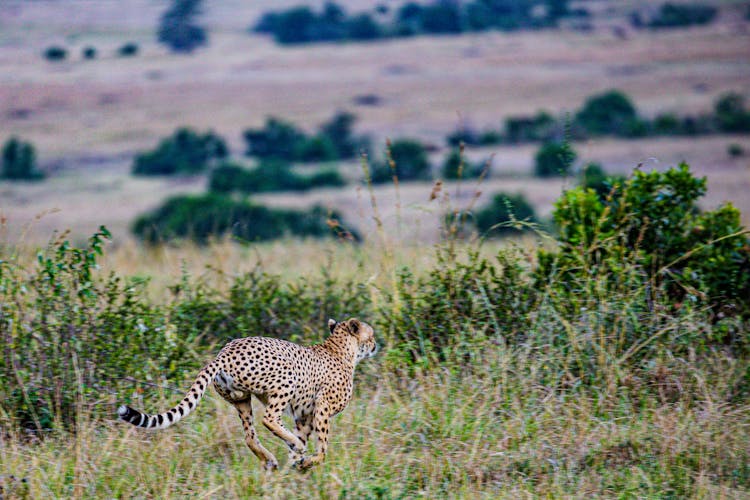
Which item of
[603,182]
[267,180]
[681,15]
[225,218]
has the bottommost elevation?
[267,180]

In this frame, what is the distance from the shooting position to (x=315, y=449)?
448cm

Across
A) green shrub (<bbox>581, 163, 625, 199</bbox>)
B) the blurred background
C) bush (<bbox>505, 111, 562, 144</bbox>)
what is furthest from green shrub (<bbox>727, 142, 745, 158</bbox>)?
green shrub (<bbox>581, 163, 625, 199</bbox>)

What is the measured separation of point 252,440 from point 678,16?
51.3 meters

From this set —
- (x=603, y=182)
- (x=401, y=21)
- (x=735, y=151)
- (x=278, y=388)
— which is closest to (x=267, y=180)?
(x=735, y=151)

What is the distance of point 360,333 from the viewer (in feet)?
15.7

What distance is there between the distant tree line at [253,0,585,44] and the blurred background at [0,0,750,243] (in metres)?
0.12

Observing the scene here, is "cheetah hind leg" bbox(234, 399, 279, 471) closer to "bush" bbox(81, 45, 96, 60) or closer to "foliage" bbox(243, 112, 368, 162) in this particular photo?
"foliage" bbox(243, 112, 368, 162)

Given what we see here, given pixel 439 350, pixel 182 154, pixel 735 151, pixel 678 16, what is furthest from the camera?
pixel 678 16

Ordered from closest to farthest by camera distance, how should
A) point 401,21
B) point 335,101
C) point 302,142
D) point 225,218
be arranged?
point 225,218
point 302,142
point 335,101
point 401,21

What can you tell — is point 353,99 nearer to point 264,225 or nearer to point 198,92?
point 198,92

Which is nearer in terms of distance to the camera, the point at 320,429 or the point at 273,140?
the point at 320,429

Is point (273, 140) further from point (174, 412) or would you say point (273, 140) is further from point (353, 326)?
point (174, 412)

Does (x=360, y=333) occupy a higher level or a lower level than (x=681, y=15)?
lower

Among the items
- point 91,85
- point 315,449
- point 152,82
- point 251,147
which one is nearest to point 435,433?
point 315,449
